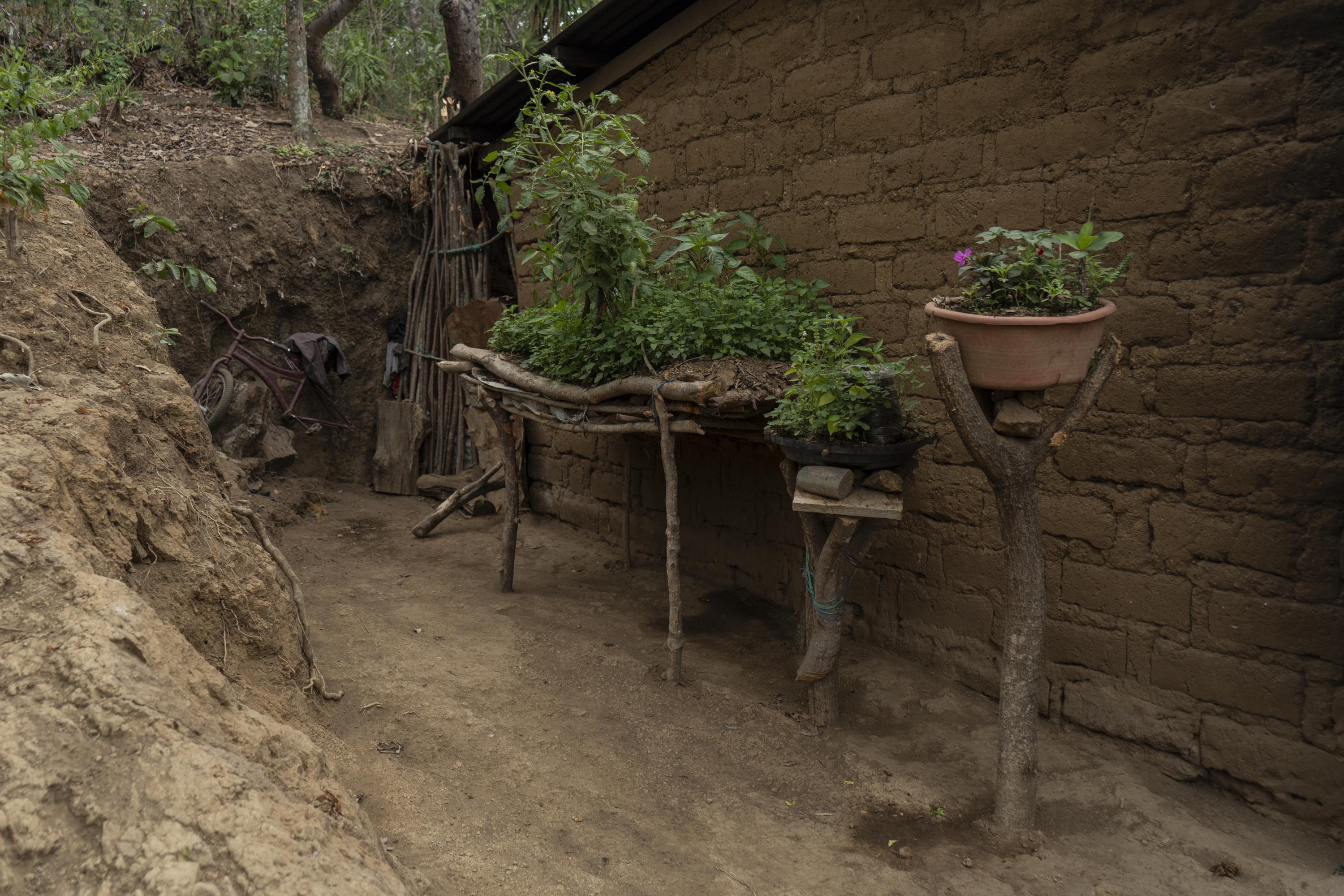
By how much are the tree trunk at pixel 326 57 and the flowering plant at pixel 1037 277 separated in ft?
32.1

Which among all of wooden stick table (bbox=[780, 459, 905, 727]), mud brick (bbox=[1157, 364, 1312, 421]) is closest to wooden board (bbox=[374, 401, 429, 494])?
wooden stick table (bbox=[780, 459, 905, 727])

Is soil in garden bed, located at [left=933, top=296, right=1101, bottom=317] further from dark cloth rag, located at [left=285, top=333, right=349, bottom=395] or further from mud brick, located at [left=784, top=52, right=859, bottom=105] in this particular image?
dark cloth rag, located at [left=285, top=333, right=349, bottom=395]

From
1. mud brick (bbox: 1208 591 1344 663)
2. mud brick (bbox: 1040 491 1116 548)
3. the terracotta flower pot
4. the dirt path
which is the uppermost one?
the terracotta flower pot

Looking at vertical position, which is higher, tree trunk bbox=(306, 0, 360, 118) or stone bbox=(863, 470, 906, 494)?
tree trunk bbox=(306, 0, 360, 118)

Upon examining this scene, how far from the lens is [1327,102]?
10.5ft

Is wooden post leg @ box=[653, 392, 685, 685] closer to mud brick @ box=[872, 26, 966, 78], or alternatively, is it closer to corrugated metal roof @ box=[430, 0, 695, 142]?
mud brick @ box=[872, 26, 966, 78]

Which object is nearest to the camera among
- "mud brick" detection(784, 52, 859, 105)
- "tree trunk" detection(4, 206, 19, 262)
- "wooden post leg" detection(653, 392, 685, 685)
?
"tree trunk" detection(4, 206, 19, 262)

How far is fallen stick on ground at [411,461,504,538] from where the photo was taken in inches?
293

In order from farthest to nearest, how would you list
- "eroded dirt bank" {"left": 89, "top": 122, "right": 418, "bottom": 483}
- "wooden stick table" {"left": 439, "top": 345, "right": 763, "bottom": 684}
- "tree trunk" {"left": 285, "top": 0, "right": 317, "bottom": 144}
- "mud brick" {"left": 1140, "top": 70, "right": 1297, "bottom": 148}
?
Result: "tree trunk" {"left": 285, "top": 0, "right": 317, "bottom": 144}
"eroded dirt bank" {"left": 89, "top": 122, "right": 418, "bottom": 483}
"wooden stick table" {"left": 439, "top": 345, "right": 763, "bottom": 684}
"mud brick" {"left": 1140, "top": 70, "right": 1297, "bottom": 148}

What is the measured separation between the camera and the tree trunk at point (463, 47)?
9.62 metres

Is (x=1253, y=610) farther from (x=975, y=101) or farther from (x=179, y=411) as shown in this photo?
(x=179, y=411)

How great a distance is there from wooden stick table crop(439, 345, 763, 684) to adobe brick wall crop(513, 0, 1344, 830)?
1.00 m

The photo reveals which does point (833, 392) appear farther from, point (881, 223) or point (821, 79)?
point (821, 79)

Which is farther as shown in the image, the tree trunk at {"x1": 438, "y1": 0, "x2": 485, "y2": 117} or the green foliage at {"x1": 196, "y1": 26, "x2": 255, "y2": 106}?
the green foliage at {"x1": 196, "y1": 26, "x2": 255, "y2": 106}
